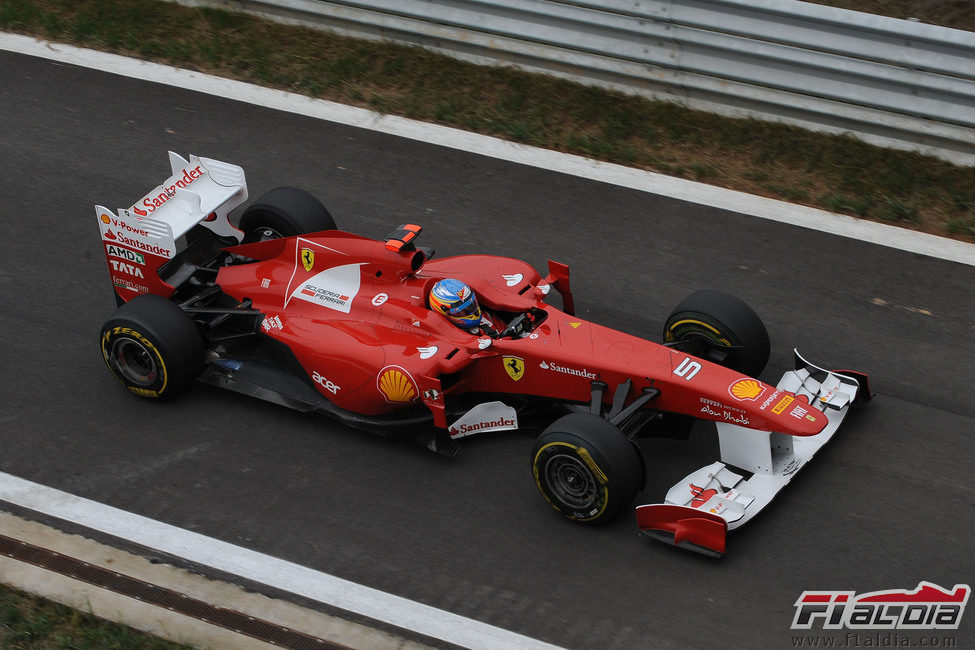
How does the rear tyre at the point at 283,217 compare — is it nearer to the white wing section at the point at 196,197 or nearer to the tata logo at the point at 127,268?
the white wing section at the point at 196,197

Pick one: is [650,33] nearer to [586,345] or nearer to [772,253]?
[772,253]

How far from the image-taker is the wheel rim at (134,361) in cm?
798

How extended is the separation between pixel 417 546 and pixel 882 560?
111 inches

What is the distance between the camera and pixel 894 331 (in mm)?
8742

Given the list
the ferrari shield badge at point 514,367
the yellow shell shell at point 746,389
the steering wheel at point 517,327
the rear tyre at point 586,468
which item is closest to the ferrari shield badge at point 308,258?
the steering wheel at point 517,327

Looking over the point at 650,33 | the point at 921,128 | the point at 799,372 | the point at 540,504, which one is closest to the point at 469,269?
the point at 540,504

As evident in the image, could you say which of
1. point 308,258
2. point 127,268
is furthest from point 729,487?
point 127,268

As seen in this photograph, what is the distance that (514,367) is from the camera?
7473mm

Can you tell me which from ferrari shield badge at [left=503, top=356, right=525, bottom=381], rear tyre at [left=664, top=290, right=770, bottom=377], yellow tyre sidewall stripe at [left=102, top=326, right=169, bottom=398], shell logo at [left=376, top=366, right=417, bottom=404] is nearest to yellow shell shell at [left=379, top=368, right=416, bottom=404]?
shell logo at [left=376, top=366, right=417, bottom=404]

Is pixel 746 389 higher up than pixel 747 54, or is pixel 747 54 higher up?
pixel 747 54

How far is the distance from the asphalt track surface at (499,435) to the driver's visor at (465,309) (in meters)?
0.89

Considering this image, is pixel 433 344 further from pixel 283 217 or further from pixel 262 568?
pixel 283 217

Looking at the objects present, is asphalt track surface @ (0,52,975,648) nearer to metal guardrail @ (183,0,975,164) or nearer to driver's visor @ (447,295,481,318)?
driver's visor @ (447,295,481,318)

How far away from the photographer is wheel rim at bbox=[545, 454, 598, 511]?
686 centimetres
